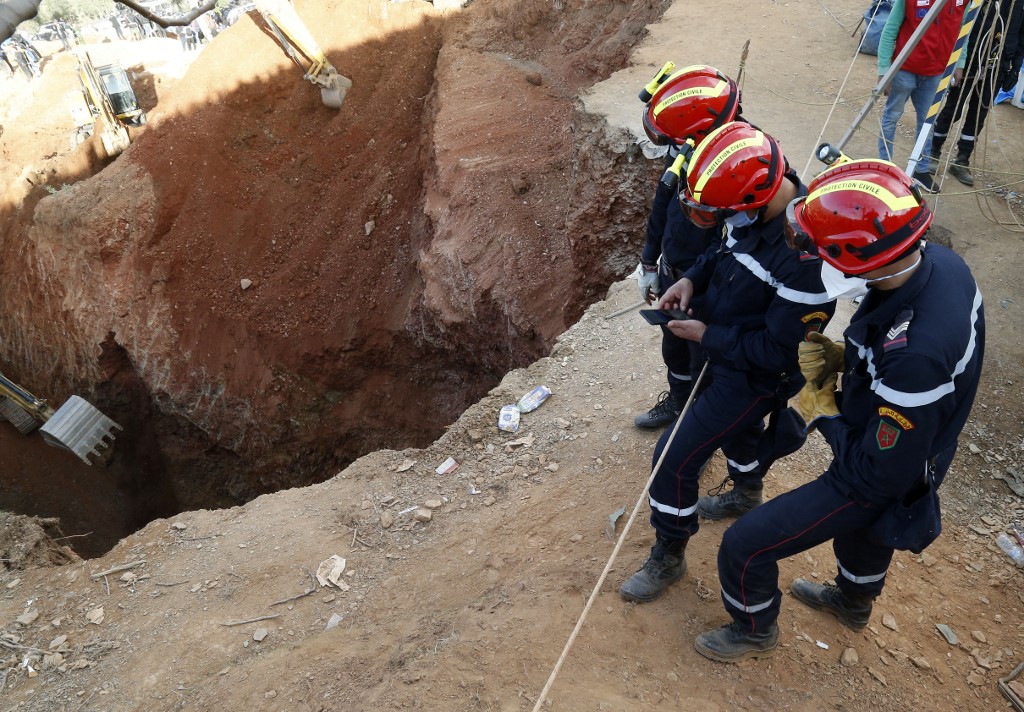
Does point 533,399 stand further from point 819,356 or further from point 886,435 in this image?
point 886,435

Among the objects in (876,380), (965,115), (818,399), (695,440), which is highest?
(876,380)

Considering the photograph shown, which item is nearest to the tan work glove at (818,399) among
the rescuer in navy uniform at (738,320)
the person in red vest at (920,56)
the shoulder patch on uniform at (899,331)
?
the rescuer in navy uniform at (738,320)

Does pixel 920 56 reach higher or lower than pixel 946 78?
higher

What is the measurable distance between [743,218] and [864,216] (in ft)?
2.68

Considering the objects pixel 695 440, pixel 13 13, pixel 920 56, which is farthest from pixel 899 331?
pixel 920 56

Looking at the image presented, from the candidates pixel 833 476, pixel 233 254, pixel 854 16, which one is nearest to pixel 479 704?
pixel 833 476

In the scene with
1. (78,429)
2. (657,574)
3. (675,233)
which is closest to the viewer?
(657,574)

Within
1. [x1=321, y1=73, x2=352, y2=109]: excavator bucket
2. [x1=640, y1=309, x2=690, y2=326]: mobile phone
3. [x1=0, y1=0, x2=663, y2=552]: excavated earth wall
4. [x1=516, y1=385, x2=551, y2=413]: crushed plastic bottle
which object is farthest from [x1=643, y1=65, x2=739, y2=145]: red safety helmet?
[x1=321, y1=73, x2=352, y2=109]: excavator bucket

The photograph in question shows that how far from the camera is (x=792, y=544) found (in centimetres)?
281

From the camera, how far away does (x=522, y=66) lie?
11.3 m

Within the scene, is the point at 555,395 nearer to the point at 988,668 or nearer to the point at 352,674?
the point at 352,674

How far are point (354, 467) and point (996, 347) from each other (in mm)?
5233

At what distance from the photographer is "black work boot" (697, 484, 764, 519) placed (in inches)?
156

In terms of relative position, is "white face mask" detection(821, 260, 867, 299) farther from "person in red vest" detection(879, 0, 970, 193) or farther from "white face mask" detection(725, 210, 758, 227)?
"person in red vest" detection(879, 0, 970, 193)
